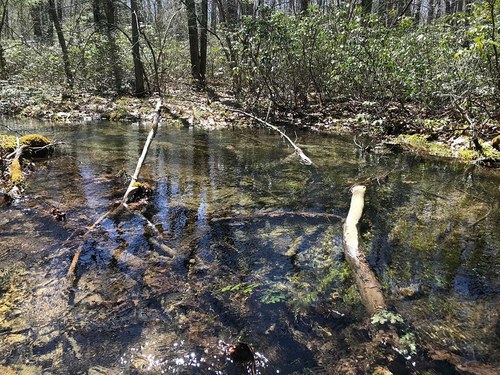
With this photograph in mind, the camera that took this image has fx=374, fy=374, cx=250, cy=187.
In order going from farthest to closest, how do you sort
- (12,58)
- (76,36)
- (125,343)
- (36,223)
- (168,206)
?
1. (76,36)
2. (12,58)
3. (168,206)
4. (36,223)
5. (125,343)

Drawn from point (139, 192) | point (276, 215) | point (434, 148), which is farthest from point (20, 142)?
point (434, 148)

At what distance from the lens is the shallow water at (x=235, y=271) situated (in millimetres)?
2520

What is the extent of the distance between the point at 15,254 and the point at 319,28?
10090 millimetres

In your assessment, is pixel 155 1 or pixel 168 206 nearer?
pixel 168 206

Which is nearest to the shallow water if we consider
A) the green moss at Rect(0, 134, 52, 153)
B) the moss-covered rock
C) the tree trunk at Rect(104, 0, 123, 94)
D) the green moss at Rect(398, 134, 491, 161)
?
Result: the moss-covered rock

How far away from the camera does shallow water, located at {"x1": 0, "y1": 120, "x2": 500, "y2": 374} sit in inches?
99.2

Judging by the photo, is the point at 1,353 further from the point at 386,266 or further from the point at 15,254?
the point at 386,266

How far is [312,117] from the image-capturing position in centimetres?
Answer: 1287

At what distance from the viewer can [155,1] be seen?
18938 millimetres

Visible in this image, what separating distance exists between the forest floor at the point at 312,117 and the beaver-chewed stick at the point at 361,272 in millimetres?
5134

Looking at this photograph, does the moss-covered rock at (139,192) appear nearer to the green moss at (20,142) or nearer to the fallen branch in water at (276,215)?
the fallen branch in water at (276,215)

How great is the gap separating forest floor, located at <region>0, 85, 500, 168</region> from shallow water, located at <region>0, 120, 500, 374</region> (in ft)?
7.54

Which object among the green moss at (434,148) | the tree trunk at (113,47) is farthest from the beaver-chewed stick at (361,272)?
the tree trunk at (113,47)

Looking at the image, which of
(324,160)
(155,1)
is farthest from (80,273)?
(155,1)
